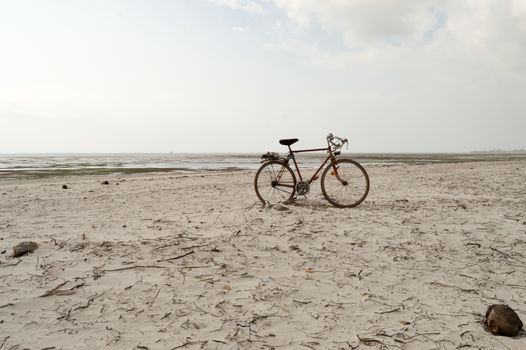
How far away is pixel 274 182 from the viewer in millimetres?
7098

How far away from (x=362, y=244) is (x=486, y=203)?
407 cm

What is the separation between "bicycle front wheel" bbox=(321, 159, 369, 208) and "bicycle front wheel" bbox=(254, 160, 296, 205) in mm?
793

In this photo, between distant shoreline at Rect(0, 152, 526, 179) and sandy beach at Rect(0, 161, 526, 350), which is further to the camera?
distant shoreline at Rect(0, 152, 526, 179)

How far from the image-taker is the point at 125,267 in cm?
372

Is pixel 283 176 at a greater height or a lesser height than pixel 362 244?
greater

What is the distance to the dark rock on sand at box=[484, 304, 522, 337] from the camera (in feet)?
8.71

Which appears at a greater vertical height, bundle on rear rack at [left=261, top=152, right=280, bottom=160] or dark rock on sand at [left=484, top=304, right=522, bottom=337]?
bundle on rear rack at [left=261, top=152, right=280, bottom=160]

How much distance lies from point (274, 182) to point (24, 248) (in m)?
4.50

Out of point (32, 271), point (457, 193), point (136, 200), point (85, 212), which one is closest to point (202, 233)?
point (32, 271)

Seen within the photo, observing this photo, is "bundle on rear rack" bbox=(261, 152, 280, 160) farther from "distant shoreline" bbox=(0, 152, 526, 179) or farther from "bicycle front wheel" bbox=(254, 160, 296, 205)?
"distant shoreline" bbox=(0, 152, 526, 179)

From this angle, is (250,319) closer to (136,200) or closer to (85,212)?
(85,212)

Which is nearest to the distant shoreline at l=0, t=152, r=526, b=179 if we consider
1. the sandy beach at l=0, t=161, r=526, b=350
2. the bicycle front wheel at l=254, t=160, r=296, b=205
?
the bicycle front wheel at l=254, t=160, r=296, b=205

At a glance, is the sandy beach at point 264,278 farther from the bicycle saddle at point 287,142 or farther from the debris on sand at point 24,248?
the bicycle saddle at point 287,142

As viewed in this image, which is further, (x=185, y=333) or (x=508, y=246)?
(x=508, y=246)
